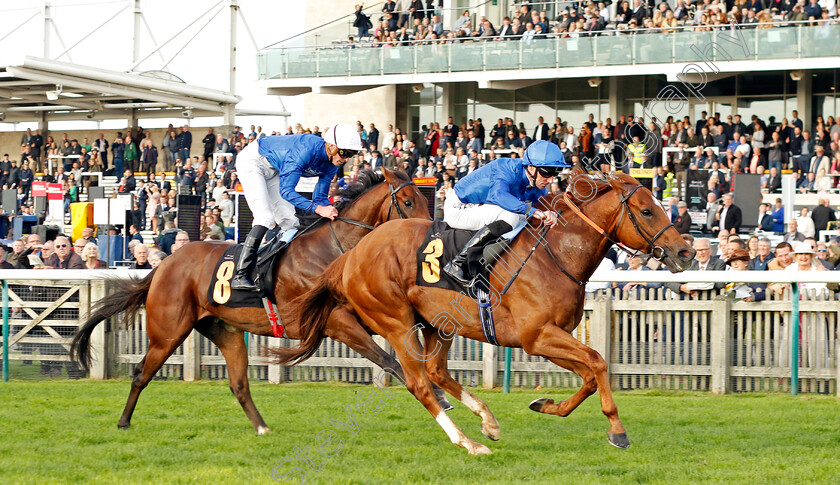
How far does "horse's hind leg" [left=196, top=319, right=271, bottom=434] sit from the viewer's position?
6354 mm

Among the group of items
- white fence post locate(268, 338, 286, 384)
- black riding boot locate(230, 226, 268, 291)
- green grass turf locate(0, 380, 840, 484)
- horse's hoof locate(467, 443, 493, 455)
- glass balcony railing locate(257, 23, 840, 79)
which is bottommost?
white fence post locate(268, 338, 286, 384)

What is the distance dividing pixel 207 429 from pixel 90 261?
4.34 m

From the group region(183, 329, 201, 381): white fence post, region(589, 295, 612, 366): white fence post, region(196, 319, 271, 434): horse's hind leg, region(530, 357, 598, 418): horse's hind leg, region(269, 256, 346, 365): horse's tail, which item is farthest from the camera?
region(183, 329, 201, 381): white fence post

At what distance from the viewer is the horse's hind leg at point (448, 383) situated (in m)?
5.49

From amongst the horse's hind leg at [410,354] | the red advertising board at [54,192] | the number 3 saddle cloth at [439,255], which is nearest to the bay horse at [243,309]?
the horse's hind leg at [410,354]

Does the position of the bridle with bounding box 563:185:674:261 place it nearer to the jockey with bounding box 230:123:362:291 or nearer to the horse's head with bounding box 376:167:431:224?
the horse's head with bounding box 376:167:431:224

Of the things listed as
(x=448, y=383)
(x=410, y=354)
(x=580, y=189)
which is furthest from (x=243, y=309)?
(x=580, y=189)

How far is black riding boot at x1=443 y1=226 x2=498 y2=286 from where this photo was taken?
17.9 ft

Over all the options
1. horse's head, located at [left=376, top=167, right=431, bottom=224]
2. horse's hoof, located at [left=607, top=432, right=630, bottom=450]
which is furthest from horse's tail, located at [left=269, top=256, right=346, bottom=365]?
horse's hoof, located at [left=607, top=432, right=630, bottom=450]

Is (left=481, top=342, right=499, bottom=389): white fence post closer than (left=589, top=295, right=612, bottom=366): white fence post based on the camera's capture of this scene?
No

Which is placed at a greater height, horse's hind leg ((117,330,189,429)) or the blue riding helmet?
the blue riding helmet

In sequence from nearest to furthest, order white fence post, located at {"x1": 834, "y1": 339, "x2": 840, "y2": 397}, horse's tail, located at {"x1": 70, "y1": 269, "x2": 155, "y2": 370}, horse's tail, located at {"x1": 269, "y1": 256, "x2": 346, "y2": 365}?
horse's tail, located at {"x1": 269, "y1": 256, "x2": 346, "y2": 365}, horse's tail, located at {"x1": 70, "y1": 269, "x2": 155, "y2": 370}, white fence post, located at {"x1": 834, "y1": 339, "x2": 840, "y2": 397}

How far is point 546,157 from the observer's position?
214 inches

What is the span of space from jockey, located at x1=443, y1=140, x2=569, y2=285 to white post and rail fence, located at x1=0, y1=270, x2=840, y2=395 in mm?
2344
